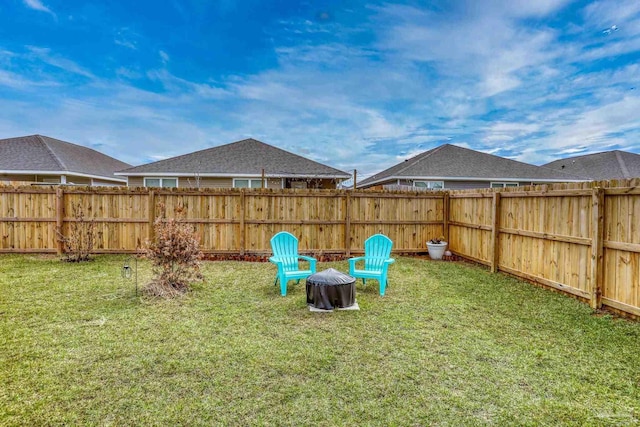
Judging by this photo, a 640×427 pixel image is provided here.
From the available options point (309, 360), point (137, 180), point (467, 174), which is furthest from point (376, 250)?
point (137, 180)

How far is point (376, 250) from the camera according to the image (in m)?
6.30

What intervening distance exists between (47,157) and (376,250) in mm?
16777

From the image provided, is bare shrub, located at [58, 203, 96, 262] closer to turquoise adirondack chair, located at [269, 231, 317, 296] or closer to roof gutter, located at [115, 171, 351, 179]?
turquoise adirondack chair, located at [269, 231, 317, 296]

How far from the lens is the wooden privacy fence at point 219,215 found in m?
8.59

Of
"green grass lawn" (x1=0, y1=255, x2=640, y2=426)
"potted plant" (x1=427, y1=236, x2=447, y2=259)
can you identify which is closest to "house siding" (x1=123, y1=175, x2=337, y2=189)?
"potted plant" (x1=427, y1=236, x2=447, y2=259)

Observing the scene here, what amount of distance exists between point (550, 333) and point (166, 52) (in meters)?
13.5

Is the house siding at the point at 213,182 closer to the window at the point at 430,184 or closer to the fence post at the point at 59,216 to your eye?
the window at the point at 430,184

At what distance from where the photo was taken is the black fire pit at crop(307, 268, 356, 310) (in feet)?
15.2

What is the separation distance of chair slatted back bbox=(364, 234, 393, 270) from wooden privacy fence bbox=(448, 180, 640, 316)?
256 cm

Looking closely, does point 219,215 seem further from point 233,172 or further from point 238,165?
point 238,165

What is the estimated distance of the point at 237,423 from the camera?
2.23m

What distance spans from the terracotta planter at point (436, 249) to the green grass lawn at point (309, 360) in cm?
330

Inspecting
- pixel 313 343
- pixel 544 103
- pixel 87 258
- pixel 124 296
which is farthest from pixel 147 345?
pixel 544 103

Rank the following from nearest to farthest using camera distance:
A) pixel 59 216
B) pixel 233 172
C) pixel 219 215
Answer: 1. pixel 59 216
2. pixel 219 215
3. pixel 233 172
